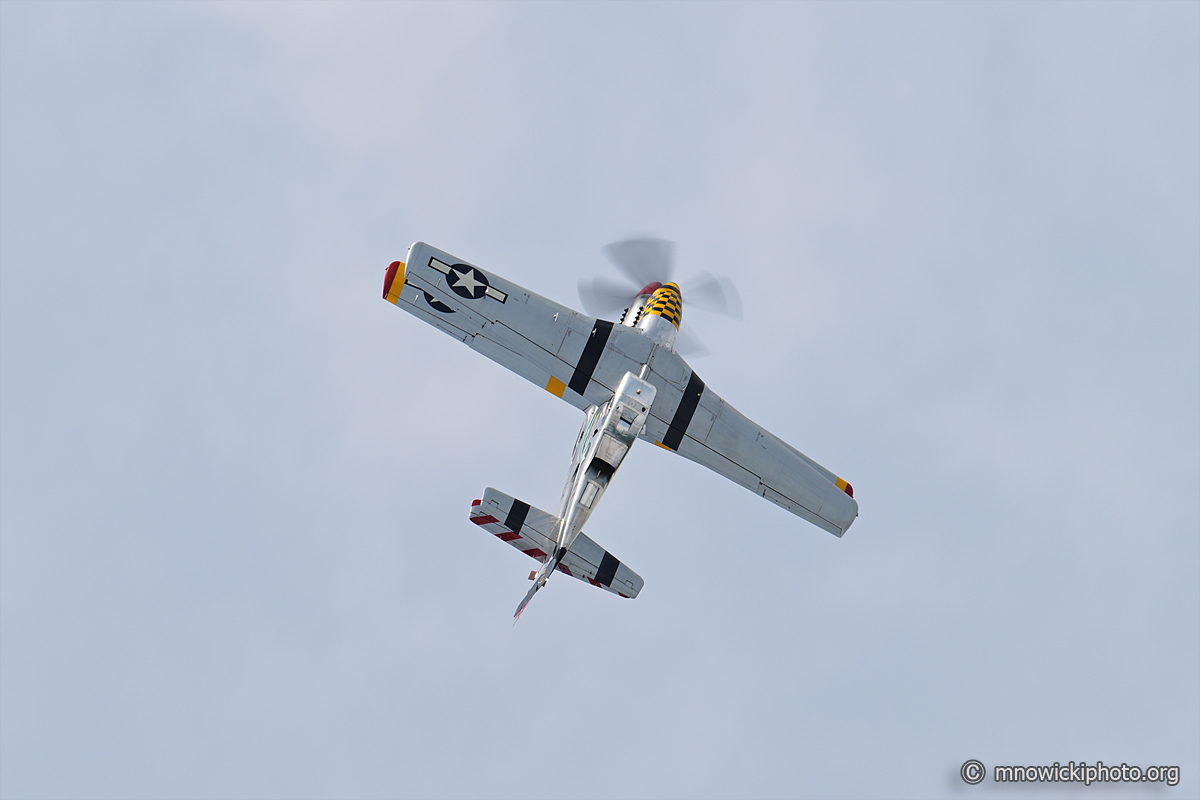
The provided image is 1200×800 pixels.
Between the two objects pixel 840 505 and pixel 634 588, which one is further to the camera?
pixel 840 505

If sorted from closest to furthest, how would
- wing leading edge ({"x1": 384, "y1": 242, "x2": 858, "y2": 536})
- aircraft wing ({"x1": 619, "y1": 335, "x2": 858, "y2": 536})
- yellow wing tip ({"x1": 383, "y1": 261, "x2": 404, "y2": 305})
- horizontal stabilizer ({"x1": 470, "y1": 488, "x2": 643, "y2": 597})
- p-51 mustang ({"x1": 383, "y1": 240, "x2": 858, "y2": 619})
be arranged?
p-51 mustang ({"x1": 383, "y1": 240, "x2": 858, "y2": 619}), horizontal stabilizer ({"x1": 470, "y1": 488, "x2": 643, "y2": 597}), yellow wing tip ({"x1": 383, "y1": 261, "x2": 404, "y2": 305}), wing leading edge ({"x1": 384, "y1": 242, "x2": 858, "y2": 536}), aircraft wing ({"x1": 619, "y1": 335, "x2": 858, "y2": 536})

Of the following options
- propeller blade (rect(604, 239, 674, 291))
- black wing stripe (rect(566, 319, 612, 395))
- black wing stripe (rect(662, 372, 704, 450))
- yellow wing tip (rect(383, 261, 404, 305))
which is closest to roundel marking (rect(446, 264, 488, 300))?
yellow wing tip (rect(383, 261, 404, 305))

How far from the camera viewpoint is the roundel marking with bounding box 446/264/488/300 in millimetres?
32750

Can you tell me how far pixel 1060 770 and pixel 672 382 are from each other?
15095mm

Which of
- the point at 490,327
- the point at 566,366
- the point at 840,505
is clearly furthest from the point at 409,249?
the point at 840,505

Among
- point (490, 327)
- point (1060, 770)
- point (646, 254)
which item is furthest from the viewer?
point (646, 254)

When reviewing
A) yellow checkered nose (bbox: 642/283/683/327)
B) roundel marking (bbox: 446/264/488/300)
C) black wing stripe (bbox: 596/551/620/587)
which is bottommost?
black wing stripe (bbox: 596/551/620/587)

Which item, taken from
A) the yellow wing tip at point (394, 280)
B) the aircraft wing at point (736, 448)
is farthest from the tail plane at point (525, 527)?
the yellow wing tip at point (394, 280)

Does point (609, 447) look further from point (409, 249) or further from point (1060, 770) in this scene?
point (1060, 770)

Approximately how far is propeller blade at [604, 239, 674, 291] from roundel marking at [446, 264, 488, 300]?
4900 mm

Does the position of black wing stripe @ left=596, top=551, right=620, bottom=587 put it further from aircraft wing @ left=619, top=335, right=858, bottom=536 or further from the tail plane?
aircraft wing @ left=619, top=335, right=858, bottom=536

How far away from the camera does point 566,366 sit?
33.7 m

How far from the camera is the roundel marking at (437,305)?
3291cm

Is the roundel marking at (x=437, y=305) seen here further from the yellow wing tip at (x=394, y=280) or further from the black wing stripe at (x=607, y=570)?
the black wing stripe at (x=607, y=570)
